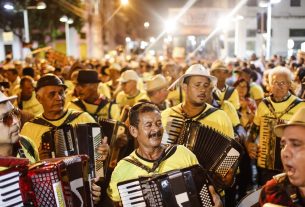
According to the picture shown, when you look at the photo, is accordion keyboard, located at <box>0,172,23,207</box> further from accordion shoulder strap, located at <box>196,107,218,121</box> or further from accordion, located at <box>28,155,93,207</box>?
accordion shoulder strap, located at <box>196,107,218,121</box>

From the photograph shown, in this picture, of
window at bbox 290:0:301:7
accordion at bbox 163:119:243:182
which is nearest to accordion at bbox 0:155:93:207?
accordion at bbox 163:119:243:182

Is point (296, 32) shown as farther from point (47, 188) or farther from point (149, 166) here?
point (47, 188)

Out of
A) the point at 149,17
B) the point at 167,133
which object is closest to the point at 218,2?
the point at 149,17

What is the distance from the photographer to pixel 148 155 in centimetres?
Answer: 403

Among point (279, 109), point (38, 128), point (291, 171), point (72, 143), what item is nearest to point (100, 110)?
point (38, 128)

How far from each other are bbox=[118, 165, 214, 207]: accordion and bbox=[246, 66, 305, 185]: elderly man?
2.90m

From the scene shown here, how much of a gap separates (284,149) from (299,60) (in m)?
8.42

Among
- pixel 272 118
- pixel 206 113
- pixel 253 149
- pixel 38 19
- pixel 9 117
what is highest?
pixel 38 19

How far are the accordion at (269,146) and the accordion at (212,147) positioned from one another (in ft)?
5.63

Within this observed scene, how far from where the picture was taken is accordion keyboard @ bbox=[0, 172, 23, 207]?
3.35 meters

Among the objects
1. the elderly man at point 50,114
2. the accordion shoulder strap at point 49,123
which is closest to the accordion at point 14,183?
the elderly man at point 50,114

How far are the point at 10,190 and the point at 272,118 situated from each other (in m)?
4.19

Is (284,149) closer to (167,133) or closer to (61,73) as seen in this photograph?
(167,133)

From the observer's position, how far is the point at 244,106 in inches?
348
